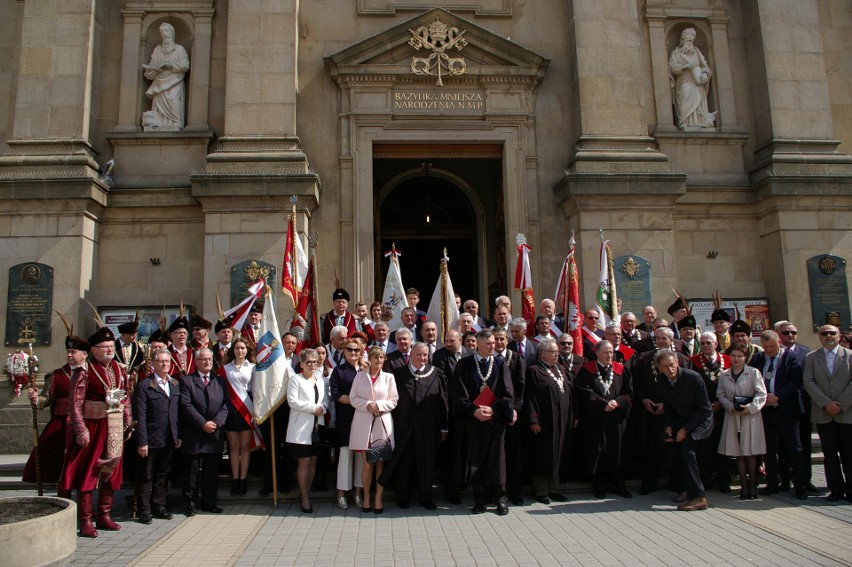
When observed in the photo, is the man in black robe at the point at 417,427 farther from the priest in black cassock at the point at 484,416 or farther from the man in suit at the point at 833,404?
the man in suit at the point at 833,404

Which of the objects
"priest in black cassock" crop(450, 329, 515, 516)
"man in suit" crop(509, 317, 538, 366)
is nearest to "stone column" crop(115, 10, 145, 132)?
"man in suit" crop(509, 317, 538, 366)

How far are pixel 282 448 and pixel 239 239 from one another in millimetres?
5112

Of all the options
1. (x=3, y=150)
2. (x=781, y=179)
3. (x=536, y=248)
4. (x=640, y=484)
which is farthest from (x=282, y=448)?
(x=781, y=179)

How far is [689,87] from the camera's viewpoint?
14172mm

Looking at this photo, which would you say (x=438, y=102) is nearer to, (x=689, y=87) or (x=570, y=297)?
(x=570, y=297)

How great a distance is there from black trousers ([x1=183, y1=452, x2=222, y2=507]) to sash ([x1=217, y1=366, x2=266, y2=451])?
0.48 metres

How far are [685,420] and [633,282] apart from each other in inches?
199

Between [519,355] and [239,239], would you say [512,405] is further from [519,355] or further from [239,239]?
[239,239]

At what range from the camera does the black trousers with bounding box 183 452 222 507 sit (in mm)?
7512

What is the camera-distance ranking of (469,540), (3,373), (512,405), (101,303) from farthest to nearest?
(101,303), (3,373), (512,405), (469,540)

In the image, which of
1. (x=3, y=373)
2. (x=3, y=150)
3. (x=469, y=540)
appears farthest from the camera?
(x=3, y=150)

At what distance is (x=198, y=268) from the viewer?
12922mm

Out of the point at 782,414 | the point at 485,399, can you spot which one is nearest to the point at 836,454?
the point at 782,414

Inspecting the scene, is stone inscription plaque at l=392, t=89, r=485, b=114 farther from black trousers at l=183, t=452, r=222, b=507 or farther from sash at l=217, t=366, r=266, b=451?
black trousers at l=183, t=452, r=222, b=507
